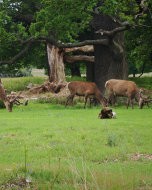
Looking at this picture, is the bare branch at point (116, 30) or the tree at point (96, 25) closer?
the tree at point (96, 25)

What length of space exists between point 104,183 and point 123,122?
1144cm

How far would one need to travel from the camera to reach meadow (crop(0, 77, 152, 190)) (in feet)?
27.7

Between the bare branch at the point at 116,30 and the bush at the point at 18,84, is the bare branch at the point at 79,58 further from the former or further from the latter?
the bare branch at the point at 116,30

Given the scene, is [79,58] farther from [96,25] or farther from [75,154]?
[75,154]

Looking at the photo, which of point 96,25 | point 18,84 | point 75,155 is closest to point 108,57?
point 96,25

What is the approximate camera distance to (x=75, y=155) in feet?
39.2

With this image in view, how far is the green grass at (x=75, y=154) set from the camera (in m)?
8.49

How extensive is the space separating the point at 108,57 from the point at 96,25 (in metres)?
2.05

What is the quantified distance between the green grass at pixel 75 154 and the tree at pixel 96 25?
713cm

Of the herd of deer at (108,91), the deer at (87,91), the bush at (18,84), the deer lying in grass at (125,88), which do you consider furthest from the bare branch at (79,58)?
the deer lying in grass at (125,88)

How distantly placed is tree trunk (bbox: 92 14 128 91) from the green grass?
12594mm

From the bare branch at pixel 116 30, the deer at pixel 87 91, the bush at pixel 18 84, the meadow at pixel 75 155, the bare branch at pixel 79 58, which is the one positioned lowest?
the bush at pixel 18 84

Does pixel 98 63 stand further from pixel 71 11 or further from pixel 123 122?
pixel 123 122

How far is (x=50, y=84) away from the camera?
120ft
